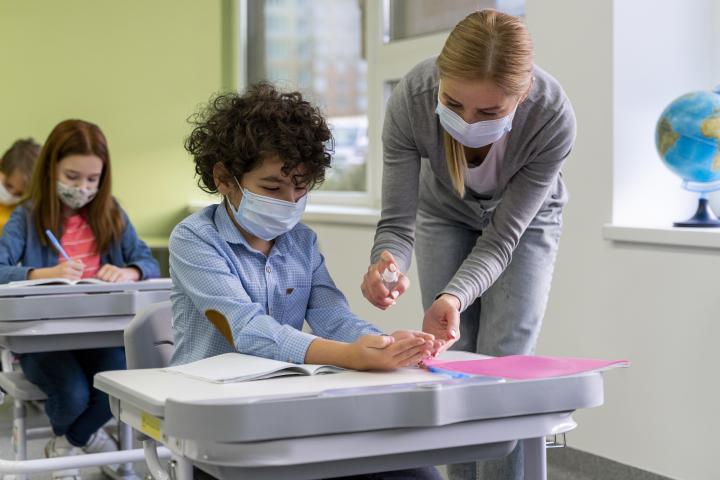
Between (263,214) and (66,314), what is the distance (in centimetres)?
80

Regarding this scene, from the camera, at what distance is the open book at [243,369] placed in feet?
4.15

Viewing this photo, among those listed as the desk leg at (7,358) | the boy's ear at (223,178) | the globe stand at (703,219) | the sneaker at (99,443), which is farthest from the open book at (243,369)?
the globe stand at (703,219)

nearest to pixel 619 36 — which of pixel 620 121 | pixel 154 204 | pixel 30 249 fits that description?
pixel 620 121

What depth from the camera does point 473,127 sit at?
166 centimetres

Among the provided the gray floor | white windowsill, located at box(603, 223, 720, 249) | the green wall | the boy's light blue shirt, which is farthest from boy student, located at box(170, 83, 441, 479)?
the green wall

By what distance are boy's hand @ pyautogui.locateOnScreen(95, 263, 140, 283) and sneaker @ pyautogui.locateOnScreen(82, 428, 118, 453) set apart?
43 cm

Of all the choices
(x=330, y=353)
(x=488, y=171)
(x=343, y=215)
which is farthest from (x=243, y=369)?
(x=343, y=215)

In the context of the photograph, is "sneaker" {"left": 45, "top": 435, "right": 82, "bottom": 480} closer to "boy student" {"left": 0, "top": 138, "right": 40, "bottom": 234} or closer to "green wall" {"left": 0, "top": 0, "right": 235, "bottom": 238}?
"boy student" {"left": 0, "top": 138, "right": 40, "bottom": 234}

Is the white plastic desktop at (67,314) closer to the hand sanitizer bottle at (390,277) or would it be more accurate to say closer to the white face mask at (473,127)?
the hand sanitizer bottle at (390,277)

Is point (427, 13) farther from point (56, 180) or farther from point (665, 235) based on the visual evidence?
point (56, 180)

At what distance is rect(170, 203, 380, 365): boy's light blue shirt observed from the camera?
1.47 m

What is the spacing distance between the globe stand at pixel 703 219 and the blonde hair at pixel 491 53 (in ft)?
4.16

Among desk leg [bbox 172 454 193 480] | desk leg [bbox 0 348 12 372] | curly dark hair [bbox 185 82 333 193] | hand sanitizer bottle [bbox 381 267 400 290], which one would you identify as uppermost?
curly dark hair [bbox 185 82 333 193]

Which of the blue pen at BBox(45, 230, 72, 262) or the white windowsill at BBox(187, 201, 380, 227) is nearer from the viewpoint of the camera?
the blue pen at BBox(45, 230, 72, 262)
